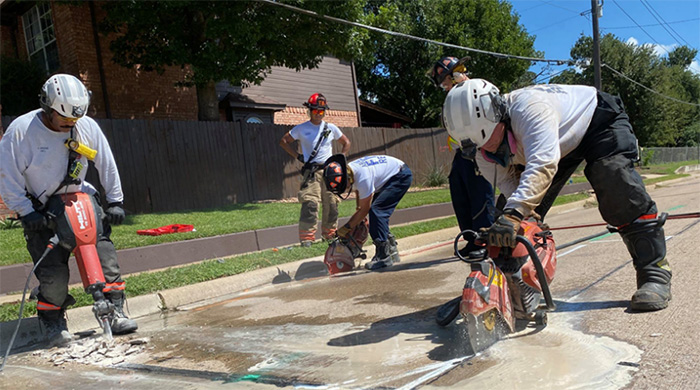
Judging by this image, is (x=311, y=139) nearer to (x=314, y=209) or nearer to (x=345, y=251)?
(x=314, y=209)

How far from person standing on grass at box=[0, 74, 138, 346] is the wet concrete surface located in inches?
13.5

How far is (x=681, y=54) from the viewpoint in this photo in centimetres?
7169

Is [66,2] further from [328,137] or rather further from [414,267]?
[414,267]

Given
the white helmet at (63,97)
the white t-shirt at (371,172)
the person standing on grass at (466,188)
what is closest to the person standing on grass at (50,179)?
the white helmet at (63,97)

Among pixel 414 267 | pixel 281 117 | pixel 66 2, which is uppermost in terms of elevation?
pixel 66 2

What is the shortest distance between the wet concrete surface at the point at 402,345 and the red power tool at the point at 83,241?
0.39 metres

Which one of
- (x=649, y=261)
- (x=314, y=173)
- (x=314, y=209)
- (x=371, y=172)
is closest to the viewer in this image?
(x=649, y=261)

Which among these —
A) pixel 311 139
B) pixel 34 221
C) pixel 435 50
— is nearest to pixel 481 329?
pixel 34 221

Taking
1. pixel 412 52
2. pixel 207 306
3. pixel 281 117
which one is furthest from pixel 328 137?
pixel 412 52

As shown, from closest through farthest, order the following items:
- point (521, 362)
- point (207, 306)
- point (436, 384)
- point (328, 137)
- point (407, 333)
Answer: point (436, 384) → point (521, 362) → point (407, 333) → point (207, 306) → point (328, 137)

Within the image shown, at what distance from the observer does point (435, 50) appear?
1155 inches

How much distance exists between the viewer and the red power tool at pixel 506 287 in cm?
262

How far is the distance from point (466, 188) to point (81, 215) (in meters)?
3.66

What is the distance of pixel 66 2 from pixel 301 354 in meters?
11.9
